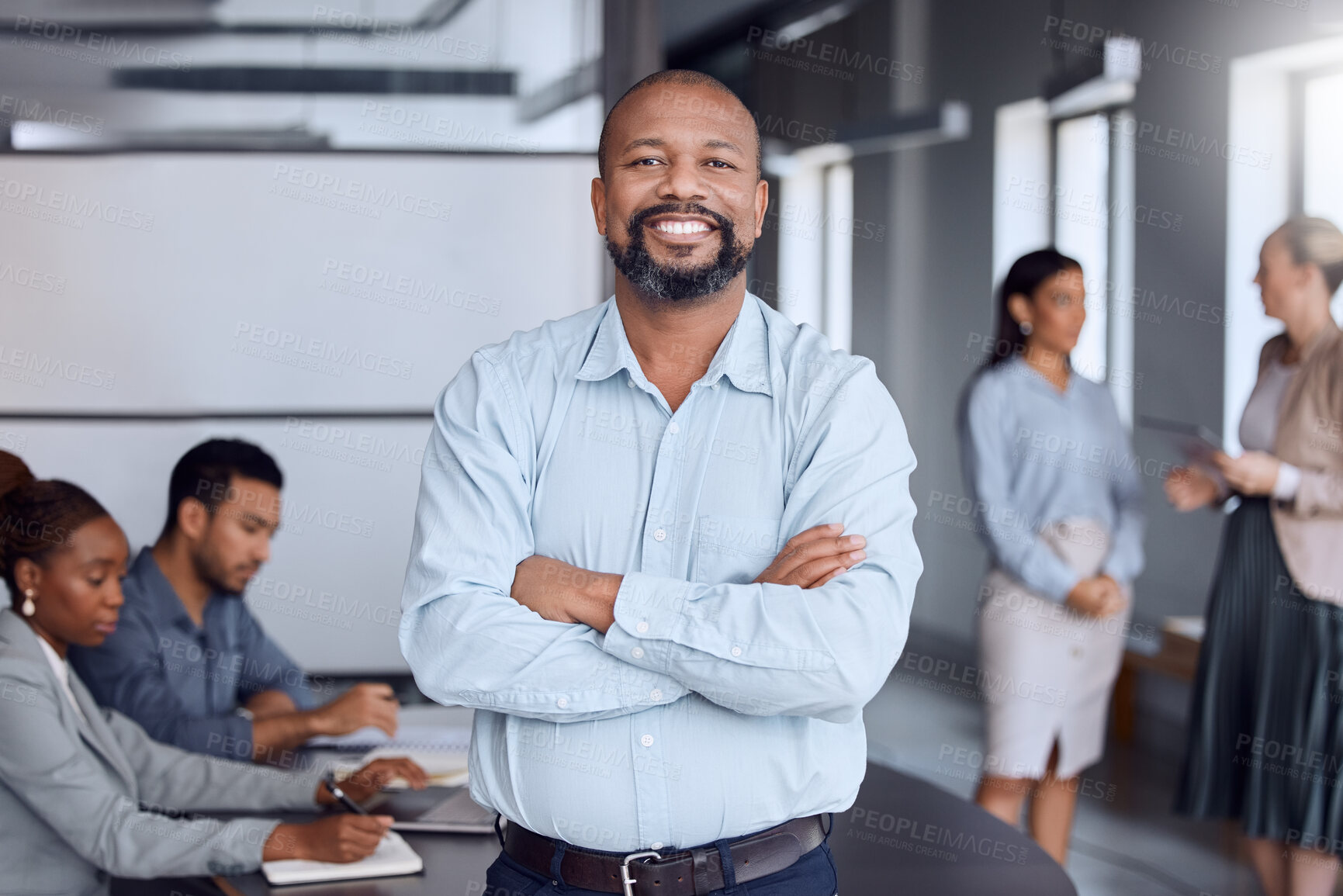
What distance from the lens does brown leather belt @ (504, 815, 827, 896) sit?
135 cm

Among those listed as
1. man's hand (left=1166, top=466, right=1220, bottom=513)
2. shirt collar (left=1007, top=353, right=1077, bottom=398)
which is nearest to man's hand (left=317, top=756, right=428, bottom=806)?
shirt collar (left=1007, top=353, right=1077, bottom=398)

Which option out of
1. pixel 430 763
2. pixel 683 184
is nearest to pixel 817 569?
pixel 683 184

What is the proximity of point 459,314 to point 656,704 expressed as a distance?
222 centimetres

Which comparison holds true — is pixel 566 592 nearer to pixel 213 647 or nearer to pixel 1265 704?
pixel 213 647

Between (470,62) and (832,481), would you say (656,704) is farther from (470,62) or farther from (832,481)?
(470,62)

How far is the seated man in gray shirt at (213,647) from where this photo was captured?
240 cm

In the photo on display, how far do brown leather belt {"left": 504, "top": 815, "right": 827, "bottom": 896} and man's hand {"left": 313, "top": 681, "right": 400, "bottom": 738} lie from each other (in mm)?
998

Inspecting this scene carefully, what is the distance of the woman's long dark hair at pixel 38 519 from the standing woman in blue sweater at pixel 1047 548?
222cm

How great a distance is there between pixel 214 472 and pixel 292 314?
0.70 m

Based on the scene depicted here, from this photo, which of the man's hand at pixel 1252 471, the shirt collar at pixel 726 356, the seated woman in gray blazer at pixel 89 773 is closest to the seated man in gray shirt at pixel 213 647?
the seated woman in gray blazer at pixel 89 773

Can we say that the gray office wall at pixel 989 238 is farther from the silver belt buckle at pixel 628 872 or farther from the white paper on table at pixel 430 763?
the silver belt buckle at pixel 628 872

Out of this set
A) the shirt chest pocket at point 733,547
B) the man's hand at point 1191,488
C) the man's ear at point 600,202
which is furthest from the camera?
the man's hand at point 1191,488

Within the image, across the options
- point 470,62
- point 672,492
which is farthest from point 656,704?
point 470,62

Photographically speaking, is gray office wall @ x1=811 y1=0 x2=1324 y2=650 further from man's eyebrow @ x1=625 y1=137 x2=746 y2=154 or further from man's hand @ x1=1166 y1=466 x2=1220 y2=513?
man's eyebrow @ x1=625 y1=137 x2=746 y2=154
